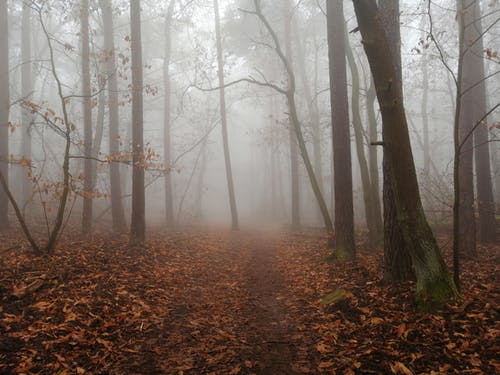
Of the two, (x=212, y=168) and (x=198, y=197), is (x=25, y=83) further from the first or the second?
(x=212, y=168)

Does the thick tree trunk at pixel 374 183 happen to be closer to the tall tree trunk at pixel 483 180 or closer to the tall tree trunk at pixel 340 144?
the tall tree trunk at pixel 340 144

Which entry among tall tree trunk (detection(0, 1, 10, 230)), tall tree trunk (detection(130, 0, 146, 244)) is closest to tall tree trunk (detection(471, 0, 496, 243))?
tall tree trunk (detection(130, 0, 146, 244))

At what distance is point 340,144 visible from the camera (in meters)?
8.60

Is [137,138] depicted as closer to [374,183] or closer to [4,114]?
[4,114]

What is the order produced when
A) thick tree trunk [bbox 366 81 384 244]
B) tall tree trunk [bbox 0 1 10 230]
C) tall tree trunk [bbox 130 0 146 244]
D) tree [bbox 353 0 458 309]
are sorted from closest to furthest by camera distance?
tree [bbox 353 0 458 309] < tall tree trunk [bbox 130 0 146 244] < thick tree trunk [bbox 366 81 384 244] < tall tree trunk [bbox 0 1 10 230]

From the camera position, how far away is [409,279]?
219 inches

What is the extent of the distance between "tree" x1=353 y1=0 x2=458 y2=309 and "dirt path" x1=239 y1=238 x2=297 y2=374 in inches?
78.9

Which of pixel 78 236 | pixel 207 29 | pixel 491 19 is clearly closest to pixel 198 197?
pixel 207 29

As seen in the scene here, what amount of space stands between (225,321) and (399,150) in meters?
3.60

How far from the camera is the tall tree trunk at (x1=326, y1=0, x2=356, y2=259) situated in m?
8.51

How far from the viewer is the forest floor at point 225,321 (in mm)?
3705

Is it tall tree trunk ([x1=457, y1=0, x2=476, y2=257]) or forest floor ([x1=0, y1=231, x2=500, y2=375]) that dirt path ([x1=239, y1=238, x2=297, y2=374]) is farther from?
tall tree trunk ([x1=457, y1=0, x2=476, y2=257])

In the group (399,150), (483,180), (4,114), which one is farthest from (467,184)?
(4,114)

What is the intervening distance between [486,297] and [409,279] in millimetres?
1080
